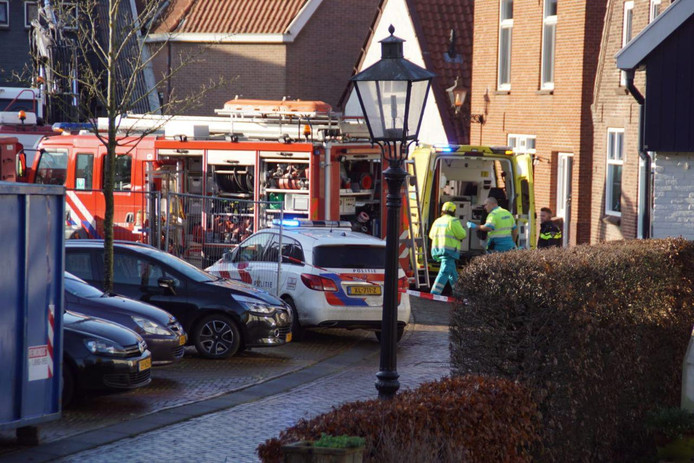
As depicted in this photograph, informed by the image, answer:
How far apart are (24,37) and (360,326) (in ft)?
115

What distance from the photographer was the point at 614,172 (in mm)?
24469

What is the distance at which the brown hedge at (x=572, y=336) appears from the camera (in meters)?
7.97

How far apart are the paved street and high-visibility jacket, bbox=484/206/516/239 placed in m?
4.11

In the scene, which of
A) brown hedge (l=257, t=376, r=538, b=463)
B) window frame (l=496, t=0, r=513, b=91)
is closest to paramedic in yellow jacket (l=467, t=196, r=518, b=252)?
window frame (l=496, t=0, r=513, b=91)

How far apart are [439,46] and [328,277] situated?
18998mm

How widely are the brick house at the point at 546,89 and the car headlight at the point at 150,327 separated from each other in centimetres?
1510

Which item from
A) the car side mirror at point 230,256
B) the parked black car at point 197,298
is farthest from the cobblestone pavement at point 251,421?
the car side mirror at point 230,256

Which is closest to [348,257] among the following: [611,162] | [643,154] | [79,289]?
[79,289]

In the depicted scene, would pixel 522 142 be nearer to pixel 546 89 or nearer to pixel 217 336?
pixel 546 89

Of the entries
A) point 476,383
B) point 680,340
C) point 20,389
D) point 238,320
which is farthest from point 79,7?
point 476,383

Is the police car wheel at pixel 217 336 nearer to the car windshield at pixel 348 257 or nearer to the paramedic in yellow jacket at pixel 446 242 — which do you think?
the car windshield at pixel 348 257

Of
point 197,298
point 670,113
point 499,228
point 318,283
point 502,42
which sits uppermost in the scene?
point 502,42

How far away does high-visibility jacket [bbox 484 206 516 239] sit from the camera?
62.8 ft

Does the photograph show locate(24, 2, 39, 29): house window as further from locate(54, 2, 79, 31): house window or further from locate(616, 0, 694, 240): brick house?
locate(616, 0, 694, 240): brick house
